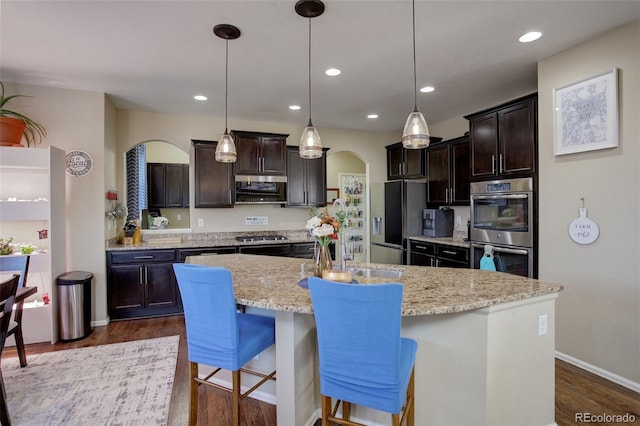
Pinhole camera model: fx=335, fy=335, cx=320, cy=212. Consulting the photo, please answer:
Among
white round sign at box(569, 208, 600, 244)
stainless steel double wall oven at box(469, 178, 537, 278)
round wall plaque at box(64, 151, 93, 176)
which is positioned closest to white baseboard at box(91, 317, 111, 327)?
round wall plaque at box(64, 151, 93, 176)

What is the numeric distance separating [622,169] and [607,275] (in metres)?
0.82

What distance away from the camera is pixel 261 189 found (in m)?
4.88

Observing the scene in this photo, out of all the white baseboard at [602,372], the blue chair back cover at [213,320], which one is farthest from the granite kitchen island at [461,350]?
the white baseboard at [602,372]

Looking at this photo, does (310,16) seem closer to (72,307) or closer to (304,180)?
(304,180)

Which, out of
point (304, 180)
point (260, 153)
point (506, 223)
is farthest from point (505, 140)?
point (260, 153)

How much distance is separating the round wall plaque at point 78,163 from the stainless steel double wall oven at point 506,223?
14.4 feet

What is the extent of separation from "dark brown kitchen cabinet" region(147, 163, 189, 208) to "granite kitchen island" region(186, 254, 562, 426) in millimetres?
4975

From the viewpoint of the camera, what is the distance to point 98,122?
386 cm

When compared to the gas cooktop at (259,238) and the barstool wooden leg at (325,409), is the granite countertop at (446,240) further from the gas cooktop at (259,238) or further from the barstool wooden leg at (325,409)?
the barstool wooden leg at (325,409)

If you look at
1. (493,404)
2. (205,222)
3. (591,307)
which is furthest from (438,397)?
(205,222)

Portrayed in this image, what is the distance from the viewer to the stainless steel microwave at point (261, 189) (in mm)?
4766

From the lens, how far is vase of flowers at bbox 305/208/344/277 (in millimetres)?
2055

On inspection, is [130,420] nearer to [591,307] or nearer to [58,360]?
[58,360]

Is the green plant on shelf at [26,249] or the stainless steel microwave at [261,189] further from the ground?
the stainless steel microwave at [261,189]
